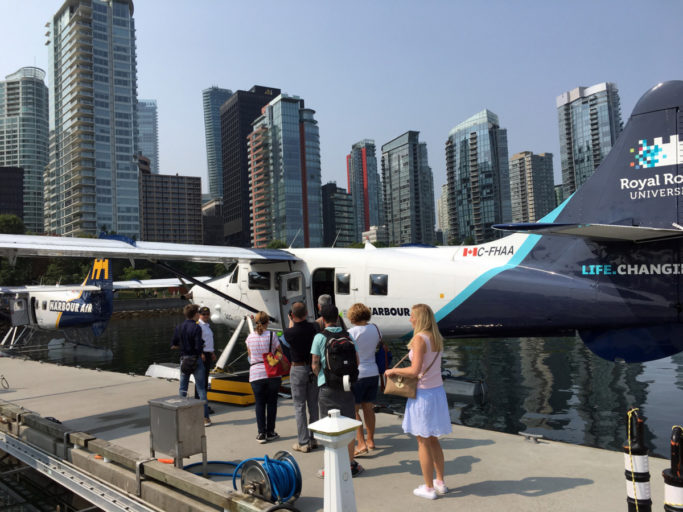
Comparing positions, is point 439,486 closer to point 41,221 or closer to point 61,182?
point 61,182

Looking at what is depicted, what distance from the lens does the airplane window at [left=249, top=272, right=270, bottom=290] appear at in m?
12.7

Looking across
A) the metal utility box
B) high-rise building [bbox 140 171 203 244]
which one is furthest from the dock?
high-rise building [bbox 140 171 203 244]

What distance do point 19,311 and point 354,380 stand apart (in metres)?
24.5

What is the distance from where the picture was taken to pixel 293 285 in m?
12.2

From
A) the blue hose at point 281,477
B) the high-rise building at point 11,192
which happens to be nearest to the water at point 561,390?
the blue hose at point 281,477

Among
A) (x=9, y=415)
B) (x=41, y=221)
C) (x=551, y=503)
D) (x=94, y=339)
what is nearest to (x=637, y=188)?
(x=551, y=503)

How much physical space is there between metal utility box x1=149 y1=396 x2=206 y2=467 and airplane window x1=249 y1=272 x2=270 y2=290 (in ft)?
23.6

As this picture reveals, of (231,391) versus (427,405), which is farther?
(231,391)

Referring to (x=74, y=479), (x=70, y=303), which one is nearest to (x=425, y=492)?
(x=74, y=479)

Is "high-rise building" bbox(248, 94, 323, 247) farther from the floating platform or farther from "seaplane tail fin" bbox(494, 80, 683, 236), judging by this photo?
"seaplane tail fin" bbox(494, 80, 683, 236)

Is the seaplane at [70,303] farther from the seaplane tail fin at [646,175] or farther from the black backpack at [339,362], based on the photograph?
the seaplane tail fin at [646,175]

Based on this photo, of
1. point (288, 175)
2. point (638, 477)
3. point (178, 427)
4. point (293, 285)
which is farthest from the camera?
point (288, 175)

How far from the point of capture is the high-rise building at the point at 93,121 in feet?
360

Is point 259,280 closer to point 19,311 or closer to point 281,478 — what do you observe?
point 281,478
